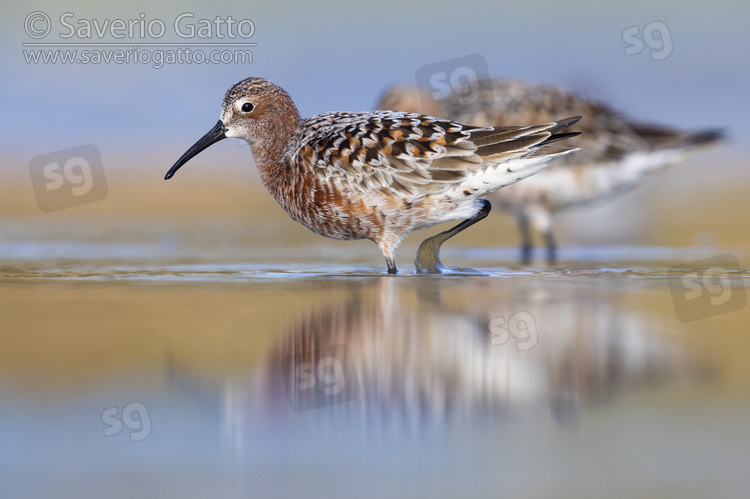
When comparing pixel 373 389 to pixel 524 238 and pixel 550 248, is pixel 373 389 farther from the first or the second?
pixel 524 238

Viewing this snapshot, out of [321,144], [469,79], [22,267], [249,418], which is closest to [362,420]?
[249,418]

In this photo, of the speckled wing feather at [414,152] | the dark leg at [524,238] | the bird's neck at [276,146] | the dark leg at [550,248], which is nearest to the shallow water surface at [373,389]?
the speckled wing feather at [414,152]

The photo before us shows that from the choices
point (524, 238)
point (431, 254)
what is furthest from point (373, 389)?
point (524, 238)

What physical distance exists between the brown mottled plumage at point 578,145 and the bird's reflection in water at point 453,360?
3.26m

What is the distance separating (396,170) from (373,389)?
3.04m

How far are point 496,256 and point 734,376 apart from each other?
14.4 feet

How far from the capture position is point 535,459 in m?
3.26

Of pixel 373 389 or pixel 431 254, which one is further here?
pixel 431 254

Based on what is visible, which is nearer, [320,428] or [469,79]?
[320,428]

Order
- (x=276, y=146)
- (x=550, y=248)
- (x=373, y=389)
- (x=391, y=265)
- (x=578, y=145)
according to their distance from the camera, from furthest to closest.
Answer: (x=578, y=145)
(x=550, y=248)
(x=276, y=146)
(x=391, y=265)
(x=373, y=389)

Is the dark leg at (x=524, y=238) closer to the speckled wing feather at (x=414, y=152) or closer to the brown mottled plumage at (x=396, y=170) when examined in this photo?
the brown mottled plumage at (x=396, y=170)

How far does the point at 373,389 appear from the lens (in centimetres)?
397

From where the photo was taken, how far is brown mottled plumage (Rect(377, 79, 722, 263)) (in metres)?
9.31

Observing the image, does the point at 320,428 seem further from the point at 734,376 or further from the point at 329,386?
the point at 734,376
